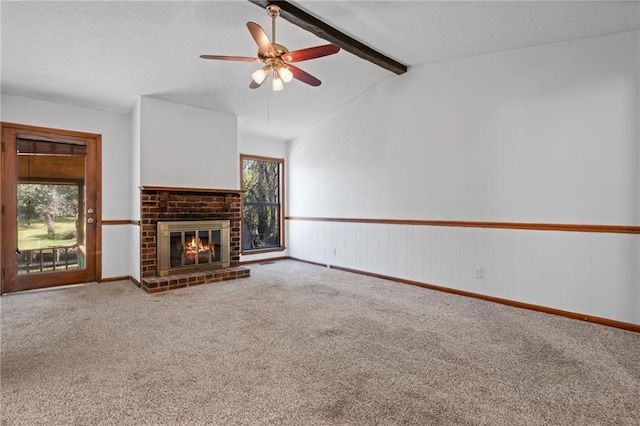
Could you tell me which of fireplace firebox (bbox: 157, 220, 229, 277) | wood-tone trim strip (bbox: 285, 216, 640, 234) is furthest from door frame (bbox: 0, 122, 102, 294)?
wood-tone trim strip (bbox: 285, 216, 640, 234)

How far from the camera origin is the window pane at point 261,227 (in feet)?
20.2

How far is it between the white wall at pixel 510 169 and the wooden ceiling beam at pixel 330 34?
537 millimetres

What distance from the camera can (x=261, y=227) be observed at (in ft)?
20.9

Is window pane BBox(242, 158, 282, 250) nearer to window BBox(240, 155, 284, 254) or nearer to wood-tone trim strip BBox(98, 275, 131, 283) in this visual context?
window BBox(240, 155, 284, 254)

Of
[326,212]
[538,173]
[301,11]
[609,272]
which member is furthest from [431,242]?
[301,11]

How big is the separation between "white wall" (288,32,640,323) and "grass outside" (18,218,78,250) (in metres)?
4.09

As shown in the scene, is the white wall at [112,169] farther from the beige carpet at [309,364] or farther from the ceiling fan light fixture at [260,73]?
the ceiling fan light fixture at [260,73]

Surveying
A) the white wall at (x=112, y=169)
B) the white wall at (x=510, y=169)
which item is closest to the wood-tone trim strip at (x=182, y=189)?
the white wall at (x=112, y=169)

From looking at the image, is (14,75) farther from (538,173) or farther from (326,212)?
(538,173)

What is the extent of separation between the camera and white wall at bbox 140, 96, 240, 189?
4.29 m

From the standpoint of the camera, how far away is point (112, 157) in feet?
15.3

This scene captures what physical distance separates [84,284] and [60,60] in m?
2.90

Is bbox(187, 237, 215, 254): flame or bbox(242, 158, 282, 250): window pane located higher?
bbox(242, 158, 282, 250): window pane

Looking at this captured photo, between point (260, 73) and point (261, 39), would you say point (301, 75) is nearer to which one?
point (260, 73)
